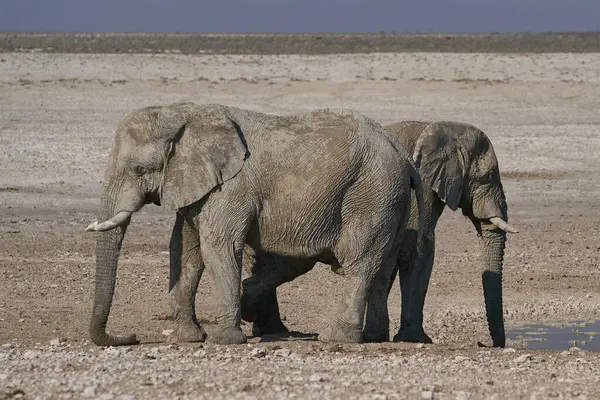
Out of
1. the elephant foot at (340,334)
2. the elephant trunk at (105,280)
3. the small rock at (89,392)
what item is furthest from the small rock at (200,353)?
the small rock at (89,392)

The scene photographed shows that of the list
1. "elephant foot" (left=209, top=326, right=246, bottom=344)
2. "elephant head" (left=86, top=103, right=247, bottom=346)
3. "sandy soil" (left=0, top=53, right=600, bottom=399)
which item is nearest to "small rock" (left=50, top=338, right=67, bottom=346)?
"sandy soil" (left=0, top=53, right=600, bottom=399)

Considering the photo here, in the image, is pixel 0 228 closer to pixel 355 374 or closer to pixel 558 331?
pixel 558 331

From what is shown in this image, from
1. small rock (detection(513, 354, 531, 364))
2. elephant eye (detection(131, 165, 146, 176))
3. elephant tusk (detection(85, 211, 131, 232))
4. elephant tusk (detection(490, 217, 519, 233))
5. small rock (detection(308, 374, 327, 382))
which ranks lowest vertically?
small rock (detection(513, 354, 531, 364))

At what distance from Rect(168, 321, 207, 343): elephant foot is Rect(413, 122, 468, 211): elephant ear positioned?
2.75 m

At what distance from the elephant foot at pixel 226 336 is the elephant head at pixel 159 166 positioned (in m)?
0.63

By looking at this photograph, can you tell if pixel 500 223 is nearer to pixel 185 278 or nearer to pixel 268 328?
pixel 268 328

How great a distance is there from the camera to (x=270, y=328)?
42.1 ft

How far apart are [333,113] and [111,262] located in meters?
2.06

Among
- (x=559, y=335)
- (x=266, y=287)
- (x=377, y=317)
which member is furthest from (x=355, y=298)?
(x=559, y=335)

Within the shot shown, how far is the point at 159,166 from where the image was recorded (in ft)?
37.9

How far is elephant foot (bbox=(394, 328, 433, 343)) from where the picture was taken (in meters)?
13.0

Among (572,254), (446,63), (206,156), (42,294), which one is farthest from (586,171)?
(446,63)

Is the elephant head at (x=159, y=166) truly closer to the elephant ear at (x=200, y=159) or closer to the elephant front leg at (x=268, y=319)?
the elephant ear at (x=200, y=159)

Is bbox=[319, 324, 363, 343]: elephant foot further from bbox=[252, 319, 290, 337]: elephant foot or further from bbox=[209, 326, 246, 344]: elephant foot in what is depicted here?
bbox=[252, 319, 290, 337]: elephant foot
